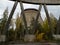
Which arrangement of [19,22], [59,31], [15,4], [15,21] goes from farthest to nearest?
[15,21] < [19,22] < [59,31] < [15,4]

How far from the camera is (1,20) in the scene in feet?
129

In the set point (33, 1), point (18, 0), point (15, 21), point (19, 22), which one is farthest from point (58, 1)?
point (15, 21)

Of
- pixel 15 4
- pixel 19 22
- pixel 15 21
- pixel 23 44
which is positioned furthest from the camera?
pixel 15 21

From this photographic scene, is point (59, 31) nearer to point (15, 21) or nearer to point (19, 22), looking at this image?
point (19, 22)

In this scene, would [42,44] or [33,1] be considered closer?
[42,44]

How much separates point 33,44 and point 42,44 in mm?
783

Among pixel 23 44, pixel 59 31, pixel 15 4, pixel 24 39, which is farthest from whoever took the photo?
pixel 59 31

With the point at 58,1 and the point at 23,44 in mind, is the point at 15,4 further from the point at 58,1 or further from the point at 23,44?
the point at 23,44

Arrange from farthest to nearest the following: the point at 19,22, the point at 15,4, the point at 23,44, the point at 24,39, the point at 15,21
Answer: the point at 15,21 < the point at 19,22 < the point at 15,4 < the point at 24,39 < the point at 23,44

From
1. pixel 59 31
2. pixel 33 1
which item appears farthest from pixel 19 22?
pixel 33 1

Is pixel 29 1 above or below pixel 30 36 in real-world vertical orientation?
above

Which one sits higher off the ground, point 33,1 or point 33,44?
point 33,1

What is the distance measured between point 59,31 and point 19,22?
1250 cm

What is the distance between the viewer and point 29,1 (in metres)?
23.7
